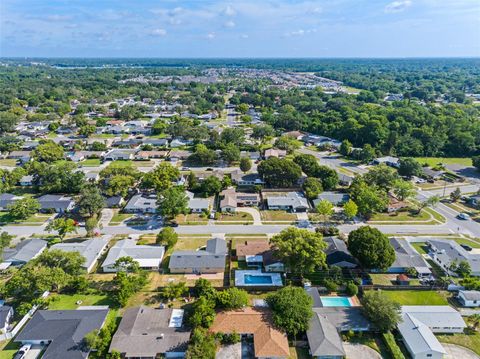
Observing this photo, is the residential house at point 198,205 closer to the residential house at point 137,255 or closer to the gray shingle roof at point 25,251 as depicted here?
the residential house at point 137,255

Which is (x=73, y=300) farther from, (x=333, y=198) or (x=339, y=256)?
(x=333, y=198)

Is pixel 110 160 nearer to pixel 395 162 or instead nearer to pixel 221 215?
pixel 221 215

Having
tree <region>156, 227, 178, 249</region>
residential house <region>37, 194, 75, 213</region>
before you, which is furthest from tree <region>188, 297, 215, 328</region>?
residential house <region>37, 194, 75, 213</region>

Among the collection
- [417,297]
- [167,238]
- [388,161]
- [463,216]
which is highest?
[167,238]

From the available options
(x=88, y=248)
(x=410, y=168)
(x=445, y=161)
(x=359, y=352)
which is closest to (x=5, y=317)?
(x=88, y=248)

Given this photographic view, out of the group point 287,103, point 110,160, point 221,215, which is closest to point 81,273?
point 221,215

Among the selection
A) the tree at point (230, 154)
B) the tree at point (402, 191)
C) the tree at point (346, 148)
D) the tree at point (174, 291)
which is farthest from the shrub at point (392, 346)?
the tree at point (346, 148)
